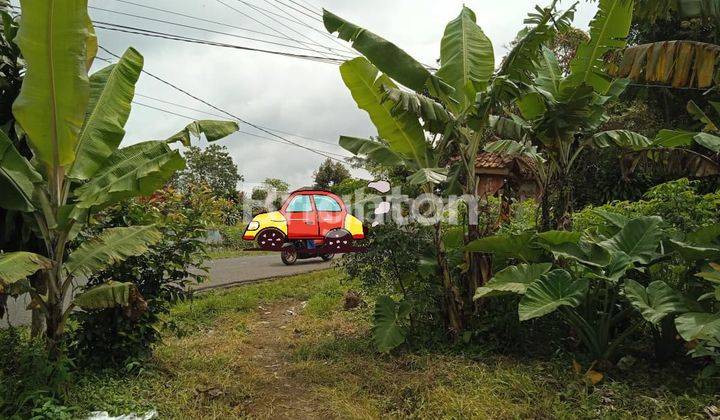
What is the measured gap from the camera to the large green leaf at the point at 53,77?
327 cm

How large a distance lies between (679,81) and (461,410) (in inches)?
194

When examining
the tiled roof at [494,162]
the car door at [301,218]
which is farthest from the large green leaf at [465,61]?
the tiled roof at [494,162]

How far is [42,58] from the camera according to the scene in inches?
132

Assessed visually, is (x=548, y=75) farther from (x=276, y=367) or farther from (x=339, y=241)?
(x=276, y=367)

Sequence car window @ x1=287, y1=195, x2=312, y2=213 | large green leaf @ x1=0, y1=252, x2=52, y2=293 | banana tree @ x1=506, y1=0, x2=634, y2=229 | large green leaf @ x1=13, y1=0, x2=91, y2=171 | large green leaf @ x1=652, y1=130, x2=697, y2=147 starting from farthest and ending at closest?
car window @ x1=287, y1=195, x2=312, y2=213, large green leaf @ x1=652, y1=130, x2=697, y2=147, banana tree @ x1=506, y1=0, x2=634, y2=229, large green leaf @ x1=13, y1=0, x2=91, y2=171, large green leaf @ x1=0, y1=252, x2=52, y2=293

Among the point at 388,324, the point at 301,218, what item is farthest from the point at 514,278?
the point at 301,218

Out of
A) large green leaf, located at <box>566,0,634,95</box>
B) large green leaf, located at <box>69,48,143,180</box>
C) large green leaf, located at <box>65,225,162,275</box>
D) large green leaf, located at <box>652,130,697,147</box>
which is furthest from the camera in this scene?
large green leaf, located at <box>652,130,697,147</box>

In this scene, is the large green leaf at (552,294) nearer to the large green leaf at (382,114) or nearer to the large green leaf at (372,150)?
the large green leaf at (382,114)

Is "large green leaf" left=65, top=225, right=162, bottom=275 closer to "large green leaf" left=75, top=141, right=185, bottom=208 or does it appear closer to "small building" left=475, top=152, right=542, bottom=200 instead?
"large green leaf" left=75, top=141, right=185, bottom=208

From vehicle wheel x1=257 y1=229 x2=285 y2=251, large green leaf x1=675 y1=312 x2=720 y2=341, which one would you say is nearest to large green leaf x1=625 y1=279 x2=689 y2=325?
large green leaf x1=675 y1=312 x2=720 y2=341

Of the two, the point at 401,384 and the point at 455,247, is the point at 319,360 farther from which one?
the point at 455,247

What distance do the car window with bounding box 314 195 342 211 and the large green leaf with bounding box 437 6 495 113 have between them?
5392 mm

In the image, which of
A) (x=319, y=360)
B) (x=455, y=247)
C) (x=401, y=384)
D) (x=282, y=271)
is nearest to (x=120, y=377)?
(x=319, y=360)

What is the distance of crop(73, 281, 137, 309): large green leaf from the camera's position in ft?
11.9
